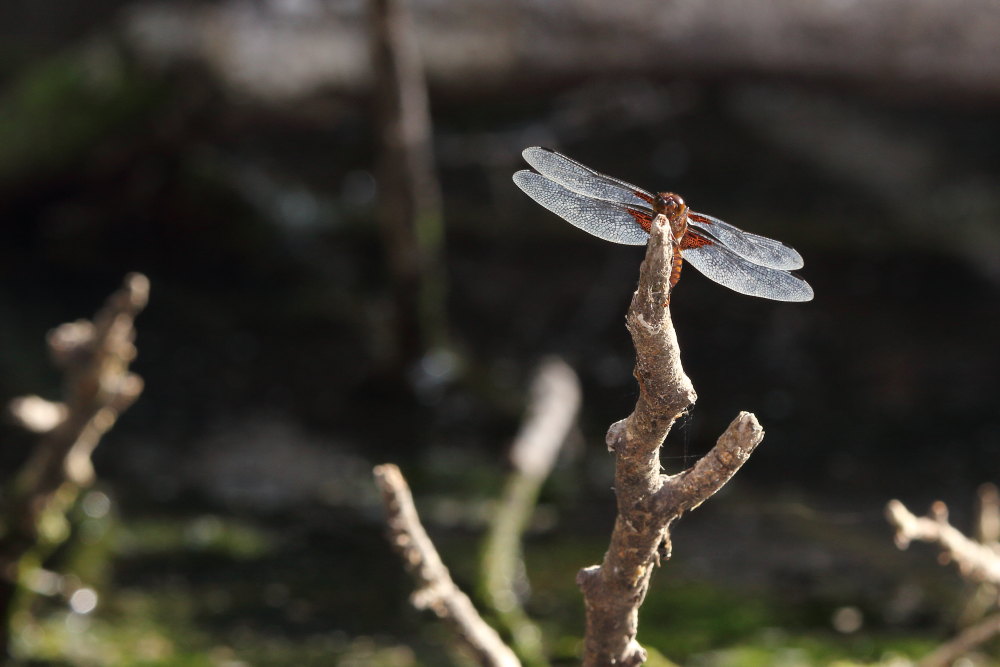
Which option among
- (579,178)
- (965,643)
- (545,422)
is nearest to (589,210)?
(579,178)

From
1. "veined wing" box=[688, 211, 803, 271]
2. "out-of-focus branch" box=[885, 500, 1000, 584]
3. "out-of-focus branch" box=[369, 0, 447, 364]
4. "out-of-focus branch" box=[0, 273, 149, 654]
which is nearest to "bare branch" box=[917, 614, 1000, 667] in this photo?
"out-of-focus branch" box=[885, 500, 1000, 584]

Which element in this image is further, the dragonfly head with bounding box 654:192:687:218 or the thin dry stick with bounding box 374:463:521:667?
the dragonfly head with bounding box 654:192:687:218

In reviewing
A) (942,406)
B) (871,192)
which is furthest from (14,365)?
(871,192)

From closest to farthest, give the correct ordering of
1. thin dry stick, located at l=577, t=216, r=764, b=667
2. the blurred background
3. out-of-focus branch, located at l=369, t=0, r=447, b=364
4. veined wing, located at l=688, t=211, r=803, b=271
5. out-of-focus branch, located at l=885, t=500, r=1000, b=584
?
thin dry stick, located at l=577, t=216, r=764, b=667 → out-of-focus branch, located at l=885, t=500, r=1000, b=584 → veined wing, located at l=688, t=211, r=803, b=271 → the blurred background → out-of-focus branch, located at l=369, t=0, r=447, b=364

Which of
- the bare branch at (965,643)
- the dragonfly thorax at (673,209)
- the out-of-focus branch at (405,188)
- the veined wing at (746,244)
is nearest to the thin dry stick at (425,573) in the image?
the dragonfly thorax at (673,209)

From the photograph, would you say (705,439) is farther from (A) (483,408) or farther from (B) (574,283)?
(B) (574,283)

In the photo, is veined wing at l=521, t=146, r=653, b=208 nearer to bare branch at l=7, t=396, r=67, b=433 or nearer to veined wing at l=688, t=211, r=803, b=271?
veined wing at l=688, t=211, r=803, b=271
